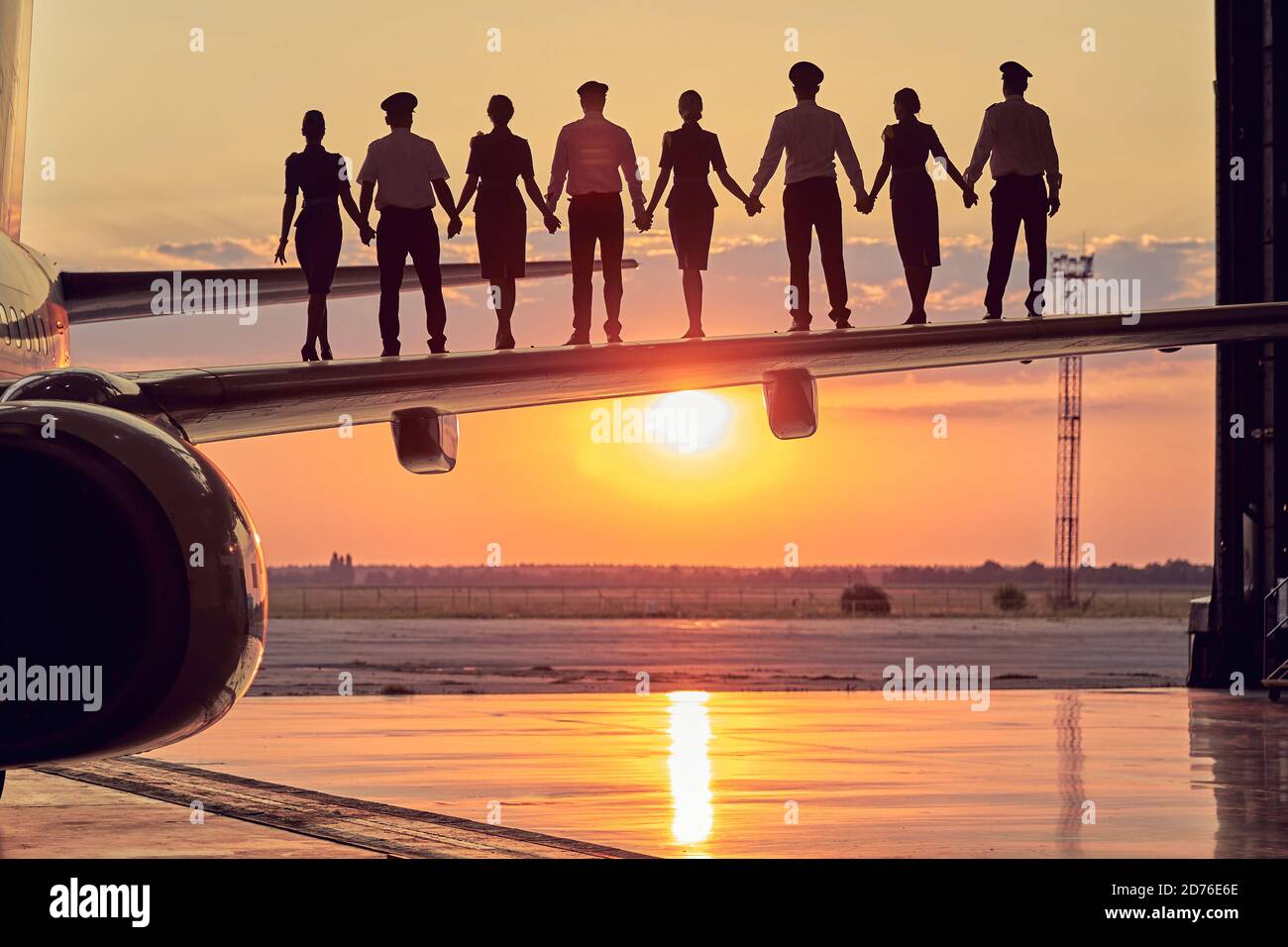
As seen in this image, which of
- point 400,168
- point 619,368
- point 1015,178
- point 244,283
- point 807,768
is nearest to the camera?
point 619,368

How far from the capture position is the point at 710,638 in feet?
179

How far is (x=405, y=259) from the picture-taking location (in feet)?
44.9

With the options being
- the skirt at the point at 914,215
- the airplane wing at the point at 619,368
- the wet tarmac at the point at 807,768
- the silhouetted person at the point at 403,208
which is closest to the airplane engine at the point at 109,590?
the airplane wing at the point at 619,368

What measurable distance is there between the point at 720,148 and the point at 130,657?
8.26 metres

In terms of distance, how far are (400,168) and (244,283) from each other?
2.18m

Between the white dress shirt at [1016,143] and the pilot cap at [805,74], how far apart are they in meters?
1.31

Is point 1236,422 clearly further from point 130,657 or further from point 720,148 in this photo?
point 130,657

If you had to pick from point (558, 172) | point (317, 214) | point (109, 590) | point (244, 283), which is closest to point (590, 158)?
point (558, 172)

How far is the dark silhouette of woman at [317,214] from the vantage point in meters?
13.6

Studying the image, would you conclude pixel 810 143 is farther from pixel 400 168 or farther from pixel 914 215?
pixel 400 168

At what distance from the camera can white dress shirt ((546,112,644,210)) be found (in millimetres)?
13969

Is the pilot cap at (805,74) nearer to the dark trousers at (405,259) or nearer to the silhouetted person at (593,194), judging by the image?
the silhouetted person at (593,194)
